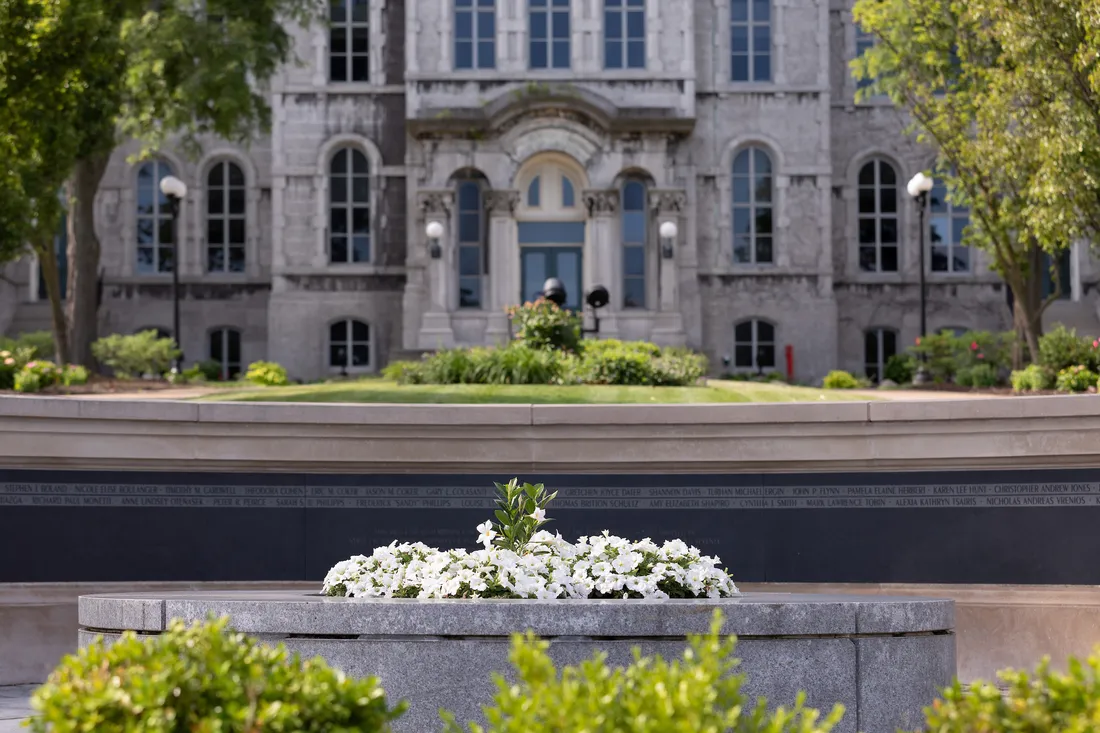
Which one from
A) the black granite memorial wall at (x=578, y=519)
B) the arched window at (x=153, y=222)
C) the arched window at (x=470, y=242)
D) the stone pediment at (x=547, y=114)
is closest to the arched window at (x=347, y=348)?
the arched window at (x=470, y=242)

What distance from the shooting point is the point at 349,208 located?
37812mm

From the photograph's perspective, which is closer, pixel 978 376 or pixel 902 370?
pixel 978 376

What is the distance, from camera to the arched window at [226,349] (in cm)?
3900

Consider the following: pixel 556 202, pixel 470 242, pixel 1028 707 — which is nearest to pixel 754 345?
pixel 556 202

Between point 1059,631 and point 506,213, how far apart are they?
26.5 m

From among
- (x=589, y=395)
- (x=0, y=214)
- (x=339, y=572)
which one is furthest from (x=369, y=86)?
(x=339, y=572)

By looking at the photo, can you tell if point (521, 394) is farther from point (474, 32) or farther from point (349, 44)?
point (349, 44)

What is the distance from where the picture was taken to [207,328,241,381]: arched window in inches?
1535

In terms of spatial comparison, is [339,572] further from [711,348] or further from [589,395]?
[711,348]

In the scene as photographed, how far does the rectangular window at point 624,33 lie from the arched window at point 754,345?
7390mm

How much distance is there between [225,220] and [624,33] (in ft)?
39.6

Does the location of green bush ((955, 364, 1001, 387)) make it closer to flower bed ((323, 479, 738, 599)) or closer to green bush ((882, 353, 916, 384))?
green bush ((882, 353, 916, 384))

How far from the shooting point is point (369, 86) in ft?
124

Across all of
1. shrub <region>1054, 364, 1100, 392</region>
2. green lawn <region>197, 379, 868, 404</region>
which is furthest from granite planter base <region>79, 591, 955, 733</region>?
shrub <region>1054, 364, 1100, 392</region>
